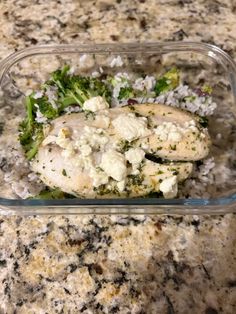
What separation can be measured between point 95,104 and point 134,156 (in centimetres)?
20

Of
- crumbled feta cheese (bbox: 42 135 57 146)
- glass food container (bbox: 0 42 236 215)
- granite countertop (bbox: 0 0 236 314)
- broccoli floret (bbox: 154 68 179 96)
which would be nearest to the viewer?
granite countertop (bbox: 0 0 236 314)

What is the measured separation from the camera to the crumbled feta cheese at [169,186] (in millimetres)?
1114

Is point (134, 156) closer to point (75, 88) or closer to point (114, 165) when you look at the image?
point (114, 165)

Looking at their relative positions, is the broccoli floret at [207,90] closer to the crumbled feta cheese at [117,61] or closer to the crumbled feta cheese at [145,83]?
the crumbled feta cheese at [145,83]

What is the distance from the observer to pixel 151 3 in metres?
1.70

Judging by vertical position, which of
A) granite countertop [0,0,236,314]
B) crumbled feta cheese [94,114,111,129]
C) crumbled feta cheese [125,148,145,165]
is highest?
crumbled feta cheese [94,114,111,129]

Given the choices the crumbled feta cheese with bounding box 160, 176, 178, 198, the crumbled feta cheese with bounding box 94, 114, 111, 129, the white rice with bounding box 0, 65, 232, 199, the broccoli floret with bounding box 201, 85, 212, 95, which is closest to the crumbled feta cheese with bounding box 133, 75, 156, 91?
the white rice with bounding box 0, 65, 232, 199

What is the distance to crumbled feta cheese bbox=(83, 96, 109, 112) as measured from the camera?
1240 mm

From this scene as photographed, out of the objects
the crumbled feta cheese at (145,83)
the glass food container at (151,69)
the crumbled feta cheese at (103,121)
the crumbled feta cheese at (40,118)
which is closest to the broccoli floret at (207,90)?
the glass food container at (151,69)

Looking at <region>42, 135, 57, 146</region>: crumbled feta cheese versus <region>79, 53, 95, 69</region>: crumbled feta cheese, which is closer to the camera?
<region>42, 135, 57, 146</region>: crumbled feta cheese

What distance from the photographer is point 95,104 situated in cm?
124

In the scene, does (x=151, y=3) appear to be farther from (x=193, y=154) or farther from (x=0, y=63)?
(x=193, y=154)

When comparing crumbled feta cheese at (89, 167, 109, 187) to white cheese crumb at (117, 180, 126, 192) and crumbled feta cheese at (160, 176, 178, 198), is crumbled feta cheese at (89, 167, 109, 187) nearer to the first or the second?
white cheese crumb at (117, 180, 126, 192)

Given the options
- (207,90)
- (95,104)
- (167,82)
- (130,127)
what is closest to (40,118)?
(95,104)
